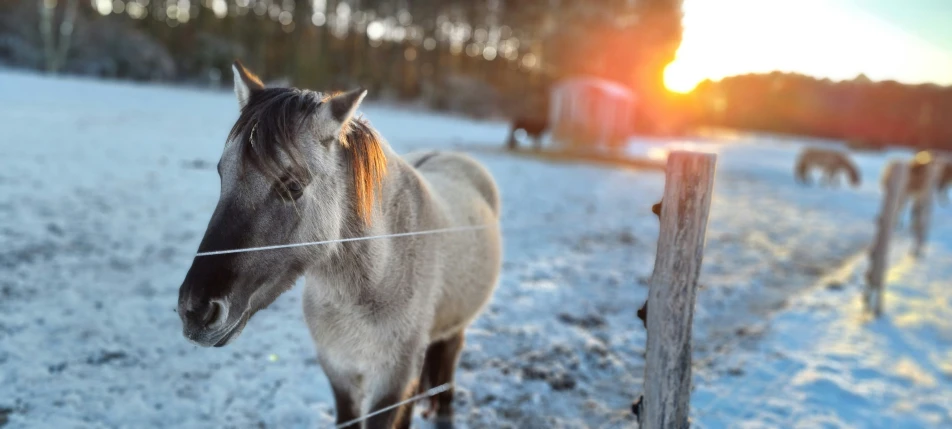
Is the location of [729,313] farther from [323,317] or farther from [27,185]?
[27,185]

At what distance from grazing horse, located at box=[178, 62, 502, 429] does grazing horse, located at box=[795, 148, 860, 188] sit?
736 inches

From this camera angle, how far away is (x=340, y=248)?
188 centimetres

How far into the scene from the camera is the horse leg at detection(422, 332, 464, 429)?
3020 mm

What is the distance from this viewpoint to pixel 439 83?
35375mm

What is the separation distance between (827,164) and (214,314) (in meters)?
20.5

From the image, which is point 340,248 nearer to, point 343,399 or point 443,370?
point 343,399

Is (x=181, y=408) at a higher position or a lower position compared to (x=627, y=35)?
lower

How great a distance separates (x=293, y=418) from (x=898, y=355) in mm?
5080

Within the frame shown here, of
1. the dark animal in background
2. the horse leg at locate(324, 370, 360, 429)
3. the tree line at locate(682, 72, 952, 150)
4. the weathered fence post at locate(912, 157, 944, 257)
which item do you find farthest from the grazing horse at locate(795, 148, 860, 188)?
the tree line at locate(682, 72, 952, 150)

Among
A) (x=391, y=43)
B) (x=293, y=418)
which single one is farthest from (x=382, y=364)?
(x=391, y=43)

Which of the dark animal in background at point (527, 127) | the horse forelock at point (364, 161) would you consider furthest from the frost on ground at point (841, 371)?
the dark animal in background at point (527, 127)

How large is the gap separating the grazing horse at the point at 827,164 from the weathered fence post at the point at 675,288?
18.7 metres

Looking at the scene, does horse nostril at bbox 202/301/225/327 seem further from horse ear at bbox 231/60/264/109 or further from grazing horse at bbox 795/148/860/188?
grazing horse at bbox 795/148/860/188

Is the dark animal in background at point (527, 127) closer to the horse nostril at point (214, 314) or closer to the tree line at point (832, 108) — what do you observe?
the horse nostril at point (214, 314)
